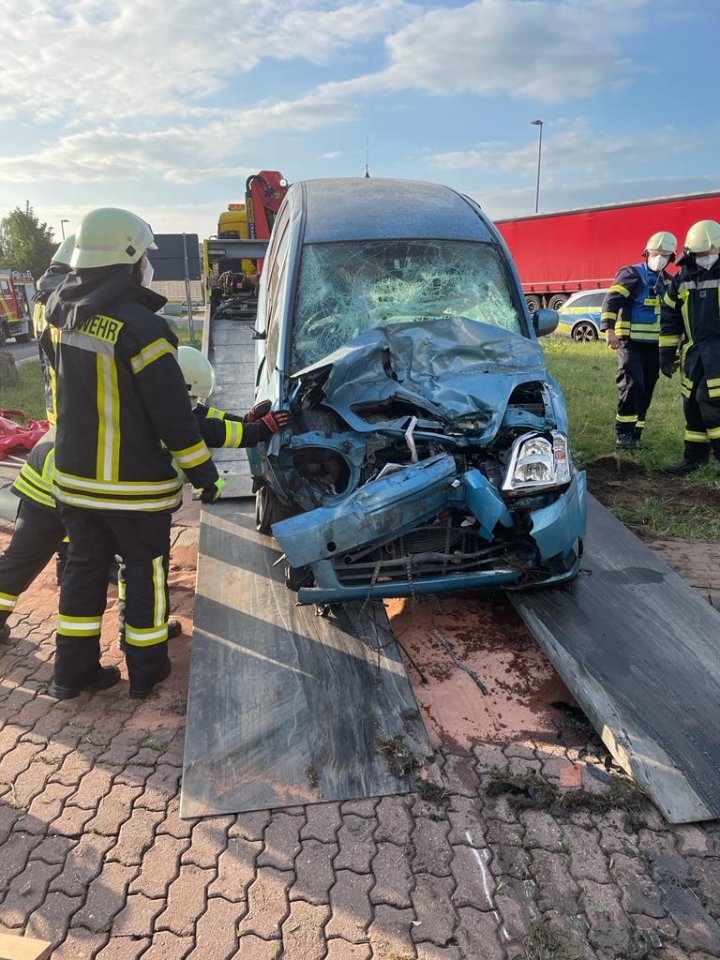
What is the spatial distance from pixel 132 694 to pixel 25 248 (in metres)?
45.0

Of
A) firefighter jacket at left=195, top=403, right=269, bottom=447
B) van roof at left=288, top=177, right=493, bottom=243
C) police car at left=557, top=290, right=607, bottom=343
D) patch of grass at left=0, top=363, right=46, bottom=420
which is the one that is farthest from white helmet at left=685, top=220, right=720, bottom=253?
police car at left=557, top=290, right=607, bottom=343

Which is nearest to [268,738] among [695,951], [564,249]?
[695,951]

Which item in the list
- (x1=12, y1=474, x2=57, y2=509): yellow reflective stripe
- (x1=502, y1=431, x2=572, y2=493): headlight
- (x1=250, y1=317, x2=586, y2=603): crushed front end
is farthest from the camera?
(x1=12, y1=474, x2=57, y2=509): yellow reflective stripe

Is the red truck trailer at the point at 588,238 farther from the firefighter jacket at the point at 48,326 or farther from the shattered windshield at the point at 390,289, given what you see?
the firefighter jacket at the point at 48,326

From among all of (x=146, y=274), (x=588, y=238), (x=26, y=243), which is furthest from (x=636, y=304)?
(x=26, y=243)

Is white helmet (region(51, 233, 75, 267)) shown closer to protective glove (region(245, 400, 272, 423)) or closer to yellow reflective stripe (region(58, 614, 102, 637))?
protective glove (region(245, 400, 272, 423))

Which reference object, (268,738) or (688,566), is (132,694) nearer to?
(268,738)

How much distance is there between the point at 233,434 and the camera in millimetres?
3217

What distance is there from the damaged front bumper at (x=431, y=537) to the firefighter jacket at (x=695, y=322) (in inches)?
119

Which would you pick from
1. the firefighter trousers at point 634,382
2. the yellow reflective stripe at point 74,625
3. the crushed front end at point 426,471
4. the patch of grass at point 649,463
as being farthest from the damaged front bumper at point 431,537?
the firefighter trousers at point 634,382

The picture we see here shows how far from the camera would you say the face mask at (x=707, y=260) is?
545 cm

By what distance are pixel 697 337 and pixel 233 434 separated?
432cm

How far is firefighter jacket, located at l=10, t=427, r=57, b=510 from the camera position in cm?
319

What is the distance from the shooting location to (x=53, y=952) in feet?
6.40
